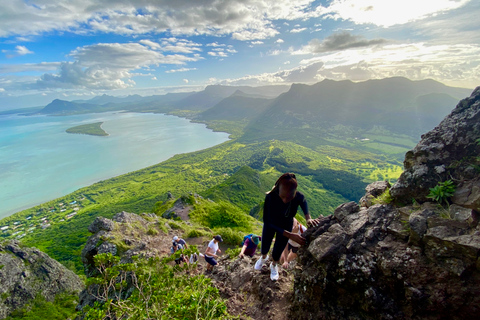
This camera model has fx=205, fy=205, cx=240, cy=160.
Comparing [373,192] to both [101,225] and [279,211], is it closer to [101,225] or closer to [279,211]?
[279,211]

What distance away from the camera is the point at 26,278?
14.8 m

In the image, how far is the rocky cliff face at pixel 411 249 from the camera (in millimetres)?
3295

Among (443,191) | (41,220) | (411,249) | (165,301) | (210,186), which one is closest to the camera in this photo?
(411,249)

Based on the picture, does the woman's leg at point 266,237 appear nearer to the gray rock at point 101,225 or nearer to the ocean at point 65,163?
the gray rock at point 101,225

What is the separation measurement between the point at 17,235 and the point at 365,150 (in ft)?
686

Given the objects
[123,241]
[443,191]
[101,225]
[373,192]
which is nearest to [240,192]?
[101,225]

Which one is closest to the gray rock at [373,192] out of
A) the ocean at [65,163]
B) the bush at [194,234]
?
the bush at [194,234]

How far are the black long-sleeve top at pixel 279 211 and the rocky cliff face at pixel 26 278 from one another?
1917 cm

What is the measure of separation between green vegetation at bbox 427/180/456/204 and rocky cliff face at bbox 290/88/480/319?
13 centimetres

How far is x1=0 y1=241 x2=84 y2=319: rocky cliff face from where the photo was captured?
44.8ft

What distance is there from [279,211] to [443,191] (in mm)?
3210

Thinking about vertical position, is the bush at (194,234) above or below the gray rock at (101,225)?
below

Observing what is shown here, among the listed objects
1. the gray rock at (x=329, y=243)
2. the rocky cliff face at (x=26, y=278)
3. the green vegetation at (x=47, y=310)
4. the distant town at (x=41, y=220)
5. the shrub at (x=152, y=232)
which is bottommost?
the distant town at (x=41, y=220)

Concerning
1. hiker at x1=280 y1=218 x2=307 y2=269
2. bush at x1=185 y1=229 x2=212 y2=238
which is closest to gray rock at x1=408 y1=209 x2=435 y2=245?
hiker at x1=280 y1=218 x2=307 y2=269
